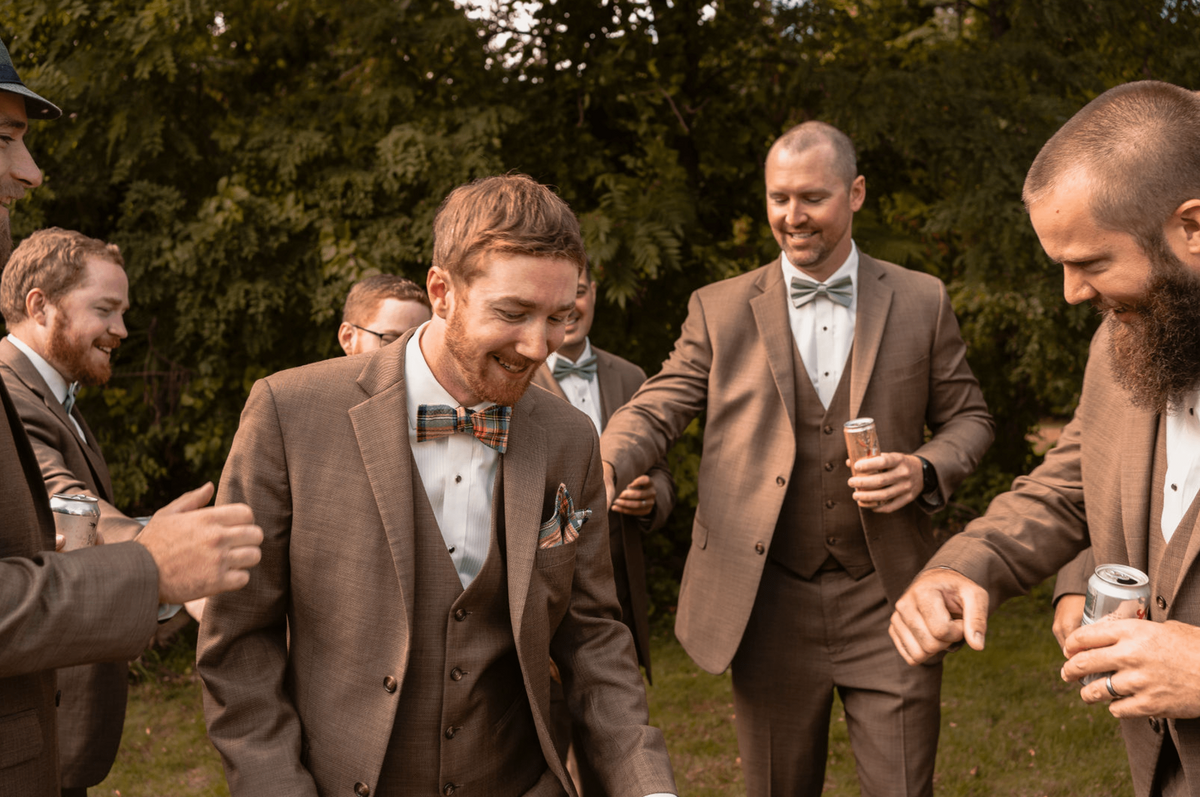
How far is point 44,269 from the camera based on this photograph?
3908 mm

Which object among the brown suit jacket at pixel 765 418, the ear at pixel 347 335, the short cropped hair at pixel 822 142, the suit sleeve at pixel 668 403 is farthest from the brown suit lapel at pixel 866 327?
the ear at pixel 347 335

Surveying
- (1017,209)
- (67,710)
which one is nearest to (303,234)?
(67,710)

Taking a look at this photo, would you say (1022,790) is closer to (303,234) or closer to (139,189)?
(303,234)

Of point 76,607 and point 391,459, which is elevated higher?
point 391,459

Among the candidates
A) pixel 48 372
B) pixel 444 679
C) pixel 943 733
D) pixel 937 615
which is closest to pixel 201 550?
pixel 444 679

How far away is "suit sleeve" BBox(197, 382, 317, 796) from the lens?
2.21m

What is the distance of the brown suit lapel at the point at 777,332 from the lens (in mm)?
3814

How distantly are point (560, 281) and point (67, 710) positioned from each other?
245 centimetres

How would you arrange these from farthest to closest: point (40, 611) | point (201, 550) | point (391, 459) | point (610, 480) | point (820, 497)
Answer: point (820, 497)
point (610, 480)
point (391, 459)
point (201, 550)
point (40, 611)

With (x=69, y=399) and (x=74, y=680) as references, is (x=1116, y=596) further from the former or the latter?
(x=69, y=399)

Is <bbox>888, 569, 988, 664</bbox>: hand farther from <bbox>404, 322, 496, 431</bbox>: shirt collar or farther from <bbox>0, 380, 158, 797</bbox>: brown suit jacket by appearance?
<bbox>0, 380, 158, 797</bbox>: brown suit jacket

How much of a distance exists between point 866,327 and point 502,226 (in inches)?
75.4

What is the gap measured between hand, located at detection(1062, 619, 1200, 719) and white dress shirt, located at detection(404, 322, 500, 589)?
54.5 inches

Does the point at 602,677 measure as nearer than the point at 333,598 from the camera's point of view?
No
